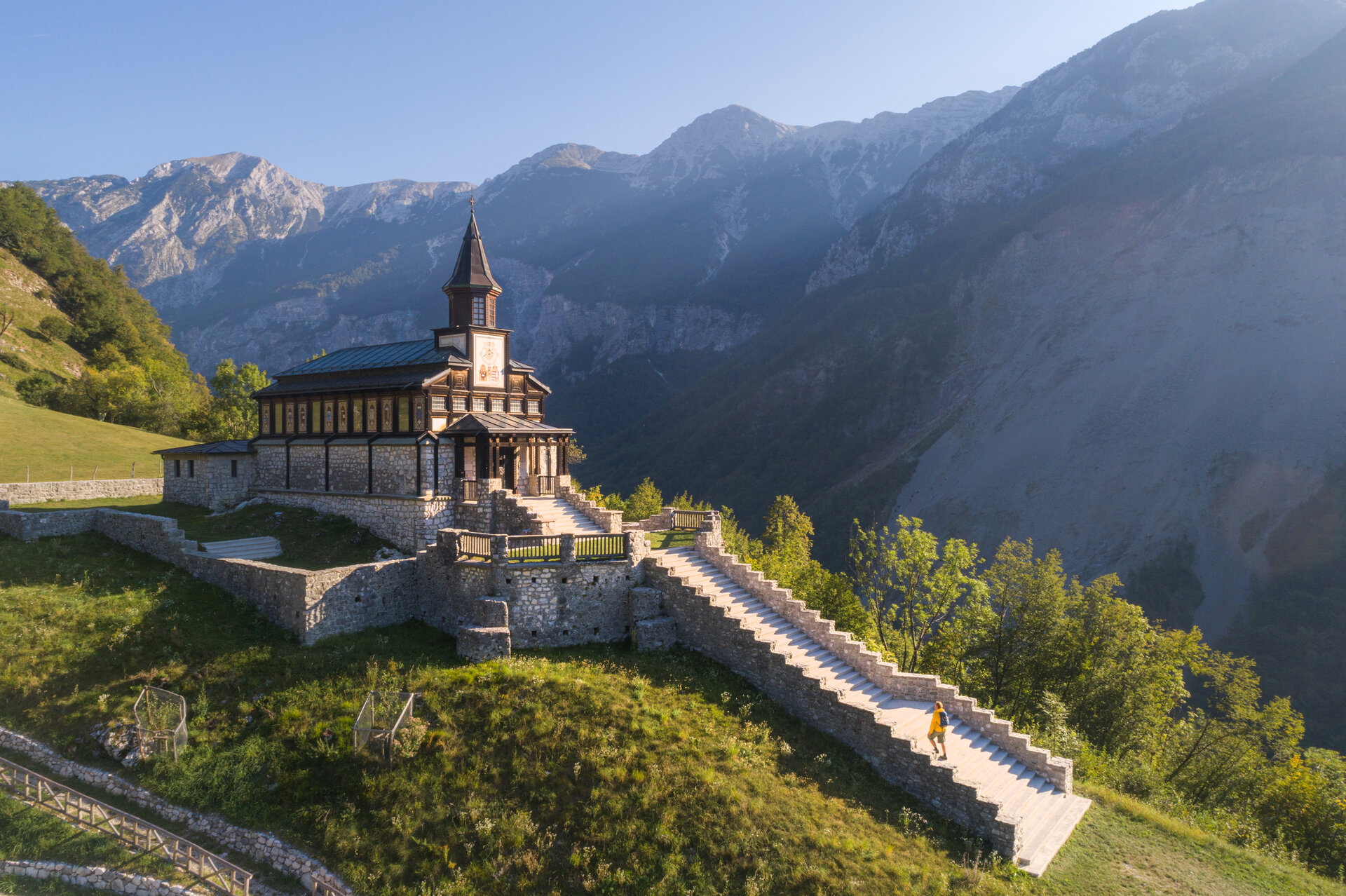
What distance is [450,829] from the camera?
14055 millimetres

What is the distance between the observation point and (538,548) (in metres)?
20.9

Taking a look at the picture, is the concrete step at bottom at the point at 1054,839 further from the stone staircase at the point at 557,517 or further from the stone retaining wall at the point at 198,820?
the stone staircase at the point at 557,517

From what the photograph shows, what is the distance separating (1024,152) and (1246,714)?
138 m

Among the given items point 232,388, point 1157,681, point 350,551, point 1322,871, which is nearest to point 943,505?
point 1157,681

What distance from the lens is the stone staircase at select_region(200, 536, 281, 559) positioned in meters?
23.8

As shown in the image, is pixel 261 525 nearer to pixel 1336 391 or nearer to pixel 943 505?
pixel 943 505

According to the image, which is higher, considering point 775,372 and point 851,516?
point 775,372

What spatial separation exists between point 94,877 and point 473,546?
37.0 feet

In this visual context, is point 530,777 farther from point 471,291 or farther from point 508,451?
point 471,291

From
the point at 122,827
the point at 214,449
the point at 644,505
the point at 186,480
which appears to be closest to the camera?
the point at 122,827

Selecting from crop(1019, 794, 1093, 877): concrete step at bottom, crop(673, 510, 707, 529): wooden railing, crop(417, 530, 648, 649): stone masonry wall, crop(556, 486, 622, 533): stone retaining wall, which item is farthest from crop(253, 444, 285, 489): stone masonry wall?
crop(1019, 794, 1093, 877): concrete step at bottom

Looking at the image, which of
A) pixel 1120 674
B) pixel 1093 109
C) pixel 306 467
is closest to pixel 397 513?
pixel 306 467

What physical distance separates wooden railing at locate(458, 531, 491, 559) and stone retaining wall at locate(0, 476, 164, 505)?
21570 millimetres

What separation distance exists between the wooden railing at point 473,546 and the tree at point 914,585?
20.5 meters
